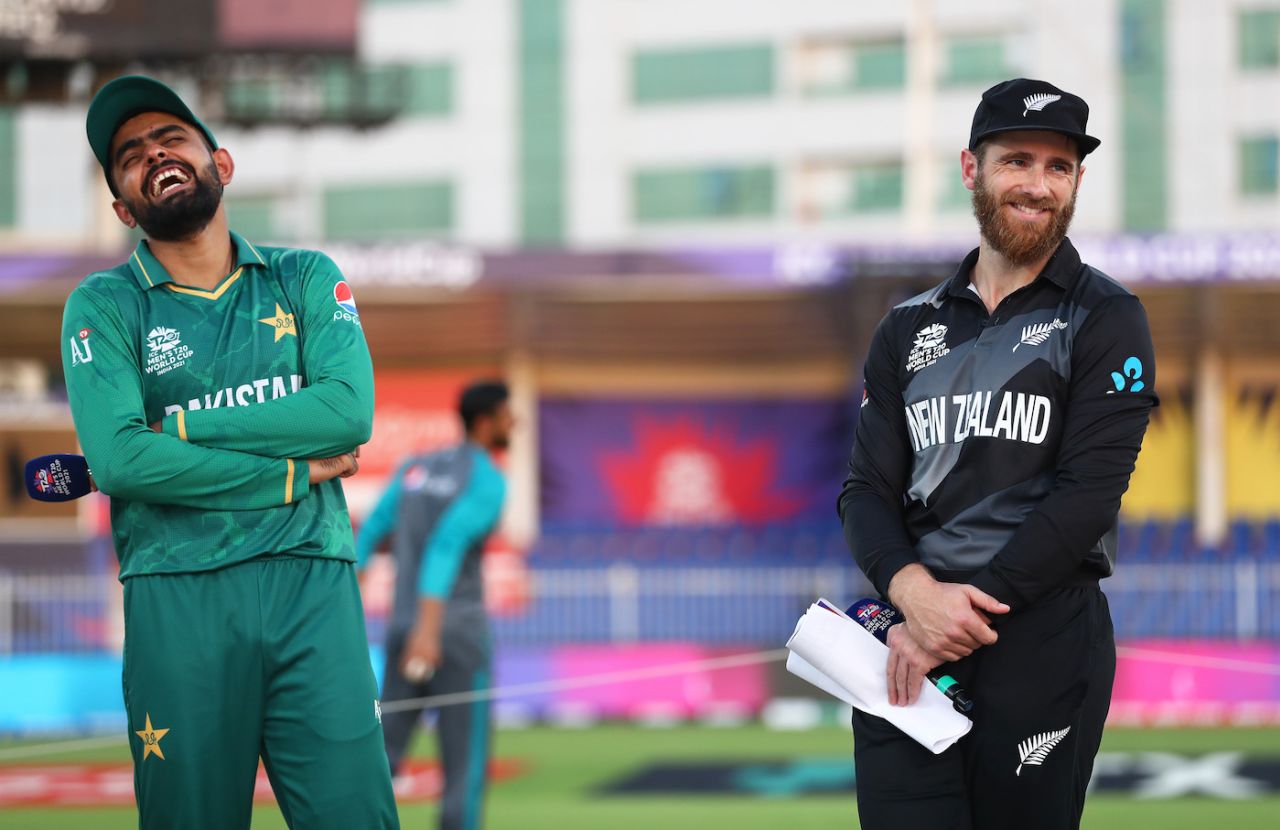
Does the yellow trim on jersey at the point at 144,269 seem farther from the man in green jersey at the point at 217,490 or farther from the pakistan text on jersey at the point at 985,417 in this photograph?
the pakistan text on jersey at the point at 985,417

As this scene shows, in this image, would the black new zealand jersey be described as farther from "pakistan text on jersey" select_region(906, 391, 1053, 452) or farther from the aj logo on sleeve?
the aj logo on sleeve

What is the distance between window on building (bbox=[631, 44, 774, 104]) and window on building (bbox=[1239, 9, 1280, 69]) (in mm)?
10684

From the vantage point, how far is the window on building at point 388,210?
42688 millimetres

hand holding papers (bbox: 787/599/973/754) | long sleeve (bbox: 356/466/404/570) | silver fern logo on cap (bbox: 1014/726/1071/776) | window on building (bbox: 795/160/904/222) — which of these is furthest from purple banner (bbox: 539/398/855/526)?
window on building (bbox: 795/160/904/222)

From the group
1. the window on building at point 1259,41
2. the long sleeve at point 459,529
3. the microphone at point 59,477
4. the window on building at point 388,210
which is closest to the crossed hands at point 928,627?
the microphone at point 59,477

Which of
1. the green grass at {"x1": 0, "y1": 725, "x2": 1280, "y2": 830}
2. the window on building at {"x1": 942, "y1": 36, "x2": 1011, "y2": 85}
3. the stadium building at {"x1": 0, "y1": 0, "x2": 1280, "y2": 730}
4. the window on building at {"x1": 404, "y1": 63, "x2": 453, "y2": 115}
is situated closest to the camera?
the green grass at {"x1": 0, "y1": 725, "x2": 1280, "y2": 830}

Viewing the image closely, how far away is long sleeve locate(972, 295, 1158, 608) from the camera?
3.41m

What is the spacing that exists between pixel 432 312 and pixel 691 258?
130 inches

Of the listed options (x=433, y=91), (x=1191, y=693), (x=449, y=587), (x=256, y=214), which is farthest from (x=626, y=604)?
(x=256, y=214)

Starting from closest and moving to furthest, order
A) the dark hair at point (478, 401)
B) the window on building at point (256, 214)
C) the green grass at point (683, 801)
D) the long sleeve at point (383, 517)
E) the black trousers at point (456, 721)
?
the black trousers at point (456, 721)
the dark hair at point (478, 401)
the long sleeve at point (383, 517)
the green grass at point (683, 801)
the window on building at point (256, 214)

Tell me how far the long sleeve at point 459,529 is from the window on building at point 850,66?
34226 millimetres

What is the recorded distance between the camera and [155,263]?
3.91 meters

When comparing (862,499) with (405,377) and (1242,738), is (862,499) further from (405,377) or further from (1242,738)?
(405,377)

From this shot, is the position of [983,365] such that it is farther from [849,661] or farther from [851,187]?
[851,187]
